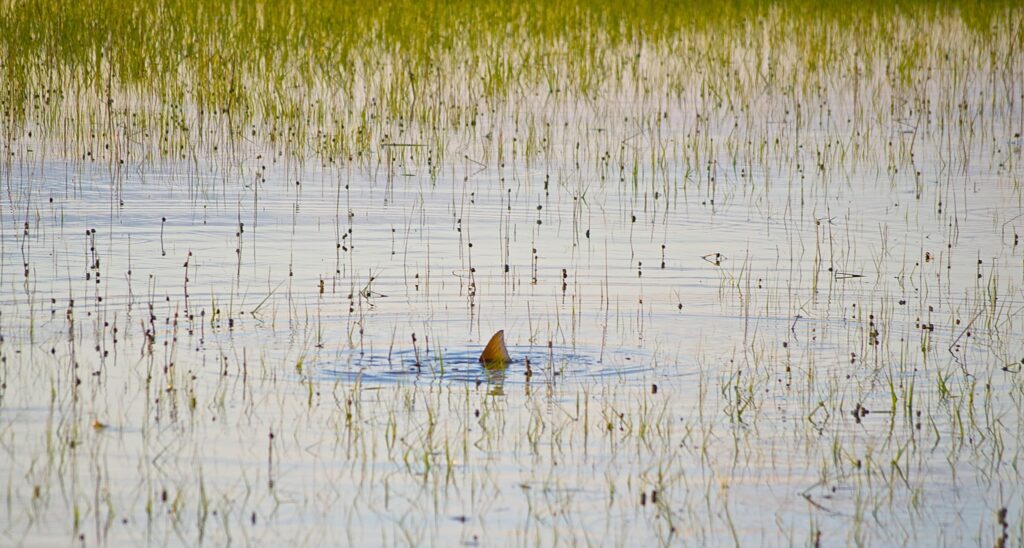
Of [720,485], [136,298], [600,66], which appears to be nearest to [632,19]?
[600,66]

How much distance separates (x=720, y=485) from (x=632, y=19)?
52.2ft

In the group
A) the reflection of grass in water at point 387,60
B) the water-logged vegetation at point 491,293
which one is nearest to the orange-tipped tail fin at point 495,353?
the water-logged vegetation at point 491,293

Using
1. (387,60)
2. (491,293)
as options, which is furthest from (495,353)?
(387,60)

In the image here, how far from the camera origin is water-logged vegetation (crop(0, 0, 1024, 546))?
506 centimetres

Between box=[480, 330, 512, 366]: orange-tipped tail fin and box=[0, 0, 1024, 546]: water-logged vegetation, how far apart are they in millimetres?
20

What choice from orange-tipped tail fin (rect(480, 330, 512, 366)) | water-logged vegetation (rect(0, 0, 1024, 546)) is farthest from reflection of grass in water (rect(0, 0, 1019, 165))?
orange-tipped tail fin (rect(480, 330, 512, 366))

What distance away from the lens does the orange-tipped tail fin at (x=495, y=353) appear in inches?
258

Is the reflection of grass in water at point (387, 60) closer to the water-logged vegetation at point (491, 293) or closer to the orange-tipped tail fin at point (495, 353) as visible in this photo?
the water-logged vegetation at point (491, 293)

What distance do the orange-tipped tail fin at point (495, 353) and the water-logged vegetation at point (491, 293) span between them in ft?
0.06

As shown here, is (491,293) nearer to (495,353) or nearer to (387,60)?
(495,353)

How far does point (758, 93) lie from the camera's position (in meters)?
15.9

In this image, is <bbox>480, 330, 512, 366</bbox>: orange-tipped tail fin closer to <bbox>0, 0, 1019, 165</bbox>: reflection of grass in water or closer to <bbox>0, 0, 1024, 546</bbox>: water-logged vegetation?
<bbox>0, 0, 1024, 546</bbox>: water-logged vegetation

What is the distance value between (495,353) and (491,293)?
1.51 metres

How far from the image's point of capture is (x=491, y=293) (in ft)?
26.5
